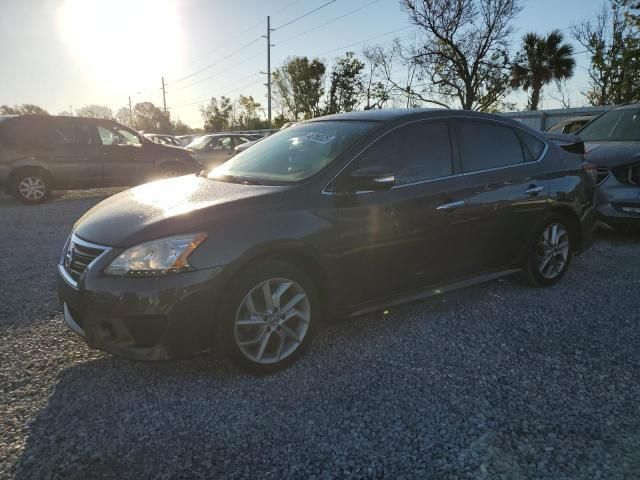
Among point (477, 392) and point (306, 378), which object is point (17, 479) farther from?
point (477, 392)

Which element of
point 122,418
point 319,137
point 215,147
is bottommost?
point 122,418

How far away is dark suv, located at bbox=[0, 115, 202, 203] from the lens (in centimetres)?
905

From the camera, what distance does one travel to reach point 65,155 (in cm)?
941

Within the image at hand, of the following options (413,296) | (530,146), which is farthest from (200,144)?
(413,296)

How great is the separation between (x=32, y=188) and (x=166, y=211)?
8.48 metres

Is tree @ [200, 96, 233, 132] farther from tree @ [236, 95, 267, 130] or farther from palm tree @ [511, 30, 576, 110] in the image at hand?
palm tree @ [511, 30, 576, 110]

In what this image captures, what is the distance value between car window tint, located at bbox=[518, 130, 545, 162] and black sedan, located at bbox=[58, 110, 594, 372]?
14mm

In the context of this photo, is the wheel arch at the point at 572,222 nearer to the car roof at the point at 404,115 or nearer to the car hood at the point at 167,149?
the car roof at the point at 404,115

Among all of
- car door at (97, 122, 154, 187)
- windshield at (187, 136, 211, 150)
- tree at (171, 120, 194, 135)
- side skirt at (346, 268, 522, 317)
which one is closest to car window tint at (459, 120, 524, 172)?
side skirt at (346, 268, 522, 317)

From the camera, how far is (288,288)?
276 centimetres

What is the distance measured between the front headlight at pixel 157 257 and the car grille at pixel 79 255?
19cm

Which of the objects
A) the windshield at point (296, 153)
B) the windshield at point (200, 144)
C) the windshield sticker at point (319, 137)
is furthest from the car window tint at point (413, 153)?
the windshield at point (200, 144)

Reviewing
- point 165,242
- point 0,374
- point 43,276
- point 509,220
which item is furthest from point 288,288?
point 43,276

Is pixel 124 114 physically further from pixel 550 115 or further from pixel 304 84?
pixel 550 115
